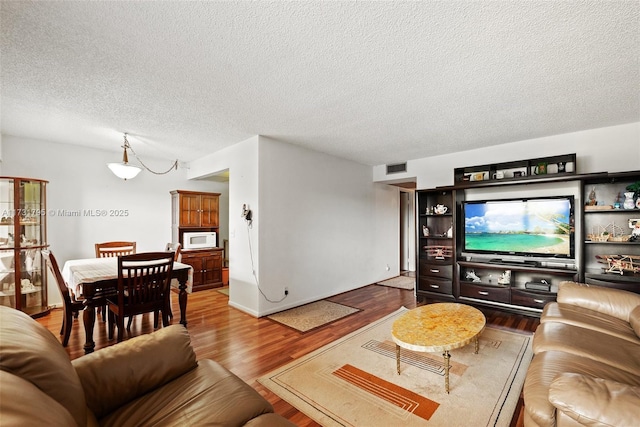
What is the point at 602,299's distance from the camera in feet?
8.29

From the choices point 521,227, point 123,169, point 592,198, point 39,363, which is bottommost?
point 39,363

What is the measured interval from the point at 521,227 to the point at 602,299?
1.64 metres

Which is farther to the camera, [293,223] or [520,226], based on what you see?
[293,223]

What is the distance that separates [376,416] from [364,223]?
411cm

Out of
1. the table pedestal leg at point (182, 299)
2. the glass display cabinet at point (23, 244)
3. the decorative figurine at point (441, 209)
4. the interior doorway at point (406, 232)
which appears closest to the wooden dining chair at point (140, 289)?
the table pedestal leg at point (182, 299)

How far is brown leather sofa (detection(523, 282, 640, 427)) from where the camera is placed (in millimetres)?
1146

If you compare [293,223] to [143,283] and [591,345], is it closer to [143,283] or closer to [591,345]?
[143,283]

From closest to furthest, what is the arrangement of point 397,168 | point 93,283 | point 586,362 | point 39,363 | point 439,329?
point 39,363 < point 586,362 < point 439,329 < point 93,283 < point 397,168

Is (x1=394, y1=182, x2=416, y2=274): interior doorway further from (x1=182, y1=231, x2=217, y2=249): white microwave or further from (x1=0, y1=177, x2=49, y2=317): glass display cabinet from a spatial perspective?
(x1=0, y1=177, x2=49, y2=317): glass display cabinet

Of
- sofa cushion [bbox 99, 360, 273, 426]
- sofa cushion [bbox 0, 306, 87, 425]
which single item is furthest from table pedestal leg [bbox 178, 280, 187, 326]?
sofa cushion [bbox 0, 306, 87, 425]

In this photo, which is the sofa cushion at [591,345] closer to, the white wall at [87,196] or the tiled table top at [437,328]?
the tiled table top at [437,328]

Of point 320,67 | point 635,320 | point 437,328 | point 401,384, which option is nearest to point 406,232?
point 437,328

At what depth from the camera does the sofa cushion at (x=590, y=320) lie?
2125mm

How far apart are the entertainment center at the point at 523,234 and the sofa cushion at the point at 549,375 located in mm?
2299
